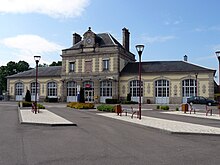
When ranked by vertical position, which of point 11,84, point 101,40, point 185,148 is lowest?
point 185,148

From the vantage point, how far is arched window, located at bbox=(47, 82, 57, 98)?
50.6 m

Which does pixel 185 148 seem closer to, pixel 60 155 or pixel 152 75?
pixel 60 155

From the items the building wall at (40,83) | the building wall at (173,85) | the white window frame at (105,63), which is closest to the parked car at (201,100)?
the building wall at (173,85)

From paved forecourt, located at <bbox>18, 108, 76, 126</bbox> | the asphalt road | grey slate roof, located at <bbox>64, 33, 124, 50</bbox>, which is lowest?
the asphalt road

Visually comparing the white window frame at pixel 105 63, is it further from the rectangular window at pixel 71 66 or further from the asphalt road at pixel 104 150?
the asphalt road at pixel 104 150

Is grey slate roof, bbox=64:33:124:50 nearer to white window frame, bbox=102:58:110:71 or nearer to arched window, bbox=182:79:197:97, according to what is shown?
white window frame, bbox=102:58:110:71

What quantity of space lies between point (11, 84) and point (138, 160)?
51.8 meters

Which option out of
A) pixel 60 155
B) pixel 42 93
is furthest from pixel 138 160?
pixel 42 93

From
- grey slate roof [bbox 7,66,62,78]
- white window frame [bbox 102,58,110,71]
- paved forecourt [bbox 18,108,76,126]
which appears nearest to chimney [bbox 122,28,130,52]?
white window frame [bbox 102,58,110,71]

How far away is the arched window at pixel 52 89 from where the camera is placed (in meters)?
50.6

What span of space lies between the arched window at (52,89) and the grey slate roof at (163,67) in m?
13.4

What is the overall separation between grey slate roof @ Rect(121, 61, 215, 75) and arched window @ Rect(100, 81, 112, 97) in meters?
3.09

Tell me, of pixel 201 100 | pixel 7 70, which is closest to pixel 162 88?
pixel 201 100

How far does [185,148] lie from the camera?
8141mm
